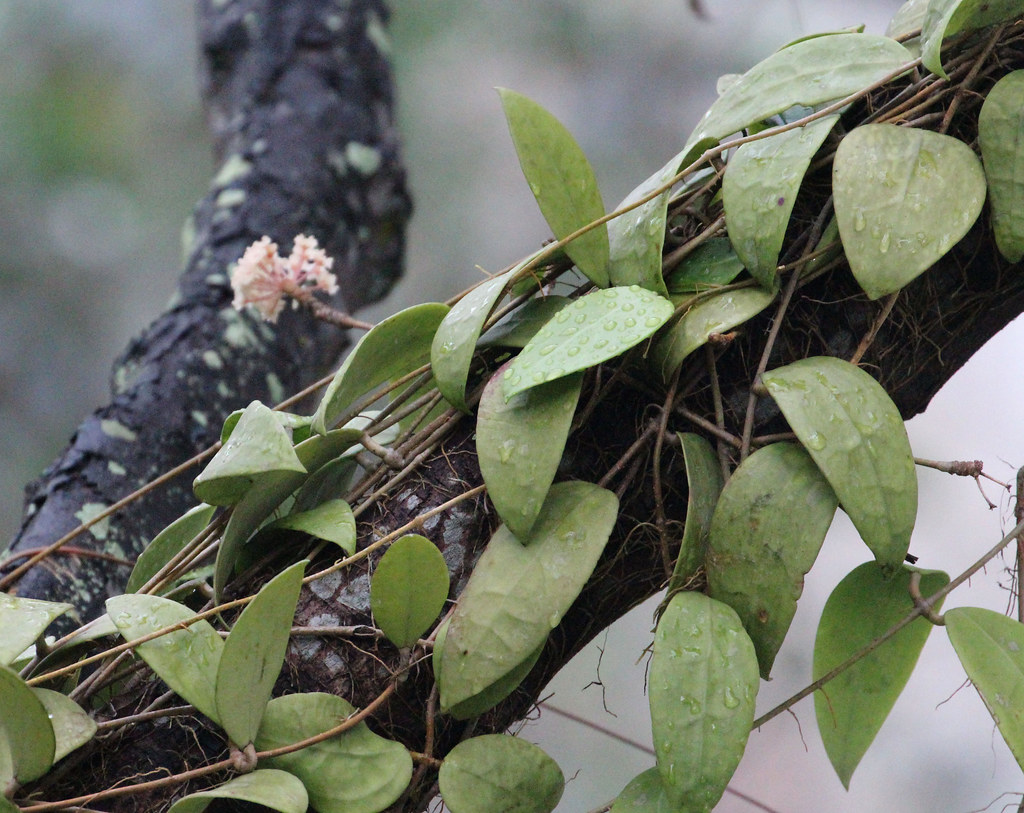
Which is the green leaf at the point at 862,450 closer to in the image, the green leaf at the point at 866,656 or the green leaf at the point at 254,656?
the green leaf at the point at 866,656

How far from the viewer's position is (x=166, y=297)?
66.2 inches

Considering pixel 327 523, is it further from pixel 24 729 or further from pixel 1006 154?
pixel 1006 154

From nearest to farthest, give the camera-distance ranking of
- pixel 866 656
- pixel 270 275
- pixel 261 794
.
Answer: pixel 261 794 < pixel 866 656 < pixel 270 275

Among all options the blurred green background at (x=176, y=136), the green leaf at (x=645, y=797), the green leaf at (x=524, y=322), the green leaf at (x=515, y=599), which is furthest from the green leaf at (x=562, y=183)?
the blurred green background at (x=176, y=136)

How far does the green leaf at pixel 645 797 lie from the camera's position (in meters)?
0.37

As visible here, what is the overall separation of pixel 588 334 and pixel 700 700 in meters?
0.16

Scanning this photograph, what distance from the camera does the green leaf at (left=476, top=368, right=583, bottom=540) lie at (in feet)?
1.19

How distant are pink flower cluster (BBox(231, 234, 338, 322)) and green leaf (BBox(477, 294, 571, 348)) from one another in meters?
Result: 0.21

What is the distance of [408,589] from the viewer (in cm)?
37

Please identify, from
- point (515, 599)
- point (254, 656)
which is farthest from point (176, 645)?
point (515, 599)

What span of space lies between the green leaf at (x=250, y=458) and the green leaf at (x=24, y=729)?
100 mm

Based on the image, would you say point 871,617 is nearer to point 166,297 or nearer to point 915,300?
point 915,300

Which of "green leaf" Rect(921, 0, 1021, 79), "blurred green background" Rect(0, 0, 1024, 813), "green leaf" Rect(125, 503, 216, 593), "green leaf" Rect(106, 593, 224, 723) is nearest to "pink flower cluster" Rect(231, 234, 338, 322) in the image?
"green leaf" Rect(125, 503, 216, 593)

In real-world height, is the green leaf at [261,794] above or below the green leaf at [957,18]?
below
